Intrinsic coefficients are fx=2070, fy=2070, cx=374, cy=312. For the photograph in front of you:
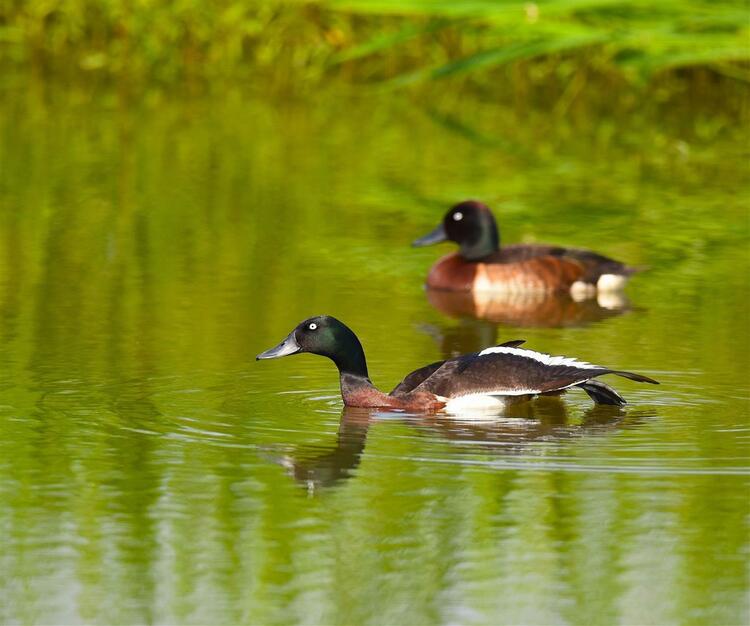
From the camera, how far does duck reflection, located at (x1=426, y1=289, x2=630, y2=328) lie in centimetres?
1210

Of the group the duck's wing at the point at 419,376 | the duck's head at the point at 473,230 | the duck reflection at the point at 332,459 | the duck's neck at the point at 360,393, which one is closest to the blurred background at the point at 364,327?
the duck reflection at the point at 332,459

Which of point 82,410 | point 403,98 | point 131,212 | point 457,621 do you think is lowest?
point 457,621

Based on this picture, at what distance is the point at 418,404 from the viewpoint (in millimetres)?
8852

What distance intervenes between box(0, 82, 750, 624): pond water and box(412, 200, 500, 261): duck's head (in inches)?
16.3

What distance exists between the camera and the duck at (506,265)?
1299cm

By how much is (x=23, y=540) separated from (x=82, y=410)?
2.08 m

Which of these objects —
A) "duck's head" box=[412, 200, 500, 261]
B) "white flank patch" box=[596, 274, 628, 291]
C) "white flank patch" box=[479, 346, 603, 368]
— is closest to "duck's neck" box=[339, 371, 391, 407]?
"white flank patch" box=[479, 346, 603, 368]

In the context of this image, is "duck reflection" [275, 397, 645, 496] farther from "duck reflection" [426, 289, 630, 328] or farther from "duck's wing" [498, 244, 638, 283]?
"duck's wing" [498, 244, 638, 283]

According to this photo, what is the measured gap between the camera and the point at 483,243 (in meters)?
13.8

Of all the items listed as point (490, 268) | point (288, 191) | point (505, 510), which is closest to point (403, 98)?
point (288, 191)

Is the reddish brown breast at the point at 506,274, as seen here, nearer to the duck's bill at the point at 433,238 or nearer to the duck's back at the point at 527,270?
the duck's back at the point at 527,270

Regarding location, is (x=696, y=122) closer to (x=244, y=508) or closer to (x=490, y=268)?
(x=490, y=268)

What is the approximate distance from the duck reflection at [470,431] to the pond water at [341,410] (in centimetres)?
2

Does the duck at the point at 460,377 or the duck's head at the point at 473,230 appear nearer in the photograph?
the duck at the point at 460,377
